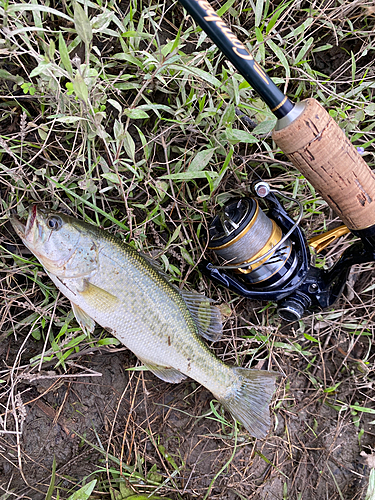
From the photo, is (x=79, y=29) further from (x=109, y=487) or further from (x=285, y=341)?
(x=109, y=487)

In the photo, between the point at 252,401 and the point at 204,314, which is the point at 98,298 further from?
the point at 252,401

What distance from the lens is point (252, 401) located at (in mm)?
2430

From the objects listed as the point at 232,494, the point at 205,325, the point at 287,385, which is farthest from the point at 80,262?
the point at 232,494

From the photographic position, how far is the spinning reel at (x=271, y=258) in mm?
2289

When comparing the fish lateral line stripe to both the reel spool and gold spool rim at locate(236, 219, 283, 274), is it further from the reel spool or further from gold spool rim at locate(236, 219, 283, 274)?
gold spool rim at locate(236, 219, 283, 274)

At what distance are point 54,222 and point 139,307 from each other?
2.32 ft

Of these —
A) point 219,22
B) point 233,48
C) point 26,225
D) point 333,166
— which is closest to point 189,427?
point 26,225

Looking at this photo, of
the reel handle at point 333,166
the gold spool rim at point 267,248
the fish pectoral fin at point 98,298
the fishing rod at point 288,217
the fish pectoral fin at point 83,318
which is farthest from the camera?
the gold spool rim at point 267,248

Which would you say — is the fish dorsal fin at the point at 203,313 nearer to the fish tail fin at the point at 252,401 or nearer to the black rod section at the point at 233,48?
the fish tail fin at the point at 252,401

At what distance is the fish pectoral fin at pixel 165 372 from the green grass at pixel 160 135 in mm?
322

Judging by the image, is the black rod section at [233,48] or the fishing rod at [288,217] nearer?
the black rod section at [233,48]

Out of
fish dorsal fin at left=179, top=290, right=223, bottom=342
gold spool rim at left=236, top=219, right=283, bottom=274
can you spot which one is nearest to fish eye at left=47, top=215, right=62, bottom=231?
fish dorsal fin at left=179, top=290, right=223, bottom=342

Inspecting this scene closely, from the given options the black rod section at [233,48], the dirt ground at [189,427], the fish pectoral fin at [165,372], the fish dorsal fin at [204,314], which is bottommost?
the dirt ground at [189,427]

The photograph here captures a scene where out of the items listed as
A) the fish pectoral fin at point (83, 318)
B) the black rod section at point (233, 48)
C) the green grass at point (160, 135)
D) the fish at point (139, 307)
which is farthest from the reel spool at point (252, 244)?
the fish pectoral fin at point (83, 318)
